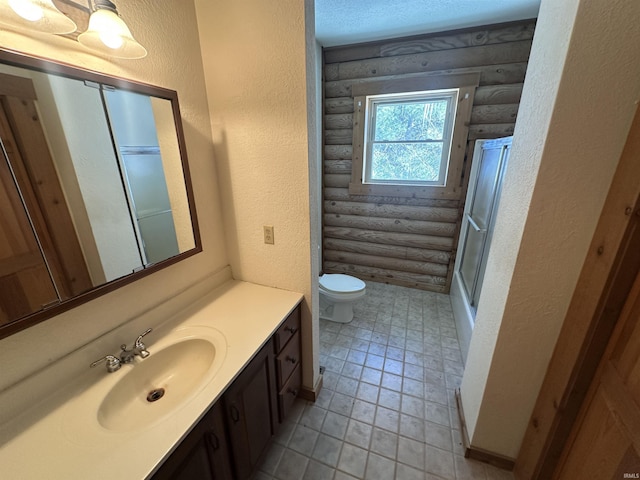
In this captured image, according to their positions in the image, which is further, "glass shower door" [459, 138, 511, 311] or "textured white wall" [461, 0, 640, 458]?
"glass shower door" [459, 138, 511, 311]

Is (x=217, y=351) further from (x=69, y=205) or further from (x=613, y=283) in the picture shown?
(x=613, y=283)

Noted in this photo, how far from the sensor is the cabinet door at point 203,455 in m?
0.75

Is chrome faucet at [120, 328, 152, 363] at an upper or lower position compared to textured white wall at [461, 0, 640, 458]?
lower

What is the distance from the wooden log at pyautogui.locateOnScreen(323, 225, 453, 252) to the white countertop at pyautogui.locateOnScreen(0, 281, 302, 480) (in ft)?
7.52

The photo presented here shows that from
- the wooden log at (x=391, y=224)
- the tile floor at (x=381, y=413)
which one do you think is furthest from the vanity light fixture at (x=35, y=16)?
the wooden log at (x=391, y=224)

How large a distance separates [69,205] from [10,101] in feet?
1.01

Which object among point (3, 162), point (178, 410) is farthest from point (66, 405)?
point (3, 162)

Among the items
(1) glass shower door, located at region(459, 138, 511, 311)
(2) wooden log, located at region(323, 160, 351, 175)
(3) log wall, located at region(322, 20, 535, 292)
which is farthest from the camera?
(2) wooden log, located at region(323, 160, 351, 175)

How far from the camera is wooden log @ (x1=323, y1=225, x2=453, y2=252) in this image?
295 cm

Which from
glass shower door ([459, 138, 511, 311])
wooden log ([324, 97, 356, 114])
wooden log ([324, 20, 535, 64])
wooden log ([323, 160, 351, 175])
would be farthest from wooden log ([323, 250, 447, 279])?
wooden log ([324, 20, 535, 64])

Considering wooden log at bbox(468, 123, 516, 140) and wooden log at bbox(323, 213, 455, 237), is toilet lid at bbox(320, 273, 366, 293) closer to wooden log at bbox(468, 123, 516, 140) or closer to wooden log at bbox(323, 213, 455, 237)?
wooden log at bbox(323, 213, 455, 237)

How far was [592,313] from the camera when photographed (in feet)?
→ 2.93

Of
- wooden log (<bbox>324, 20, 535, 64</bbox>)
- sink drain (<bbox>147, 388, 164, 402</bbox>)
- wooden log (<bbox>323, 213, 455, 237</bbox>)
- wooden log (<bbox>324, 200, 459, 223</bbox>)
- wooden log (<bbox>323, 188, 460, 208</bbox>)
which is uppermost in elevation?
wooden log (<bbox>324, 20, 535, 64</bbox>)

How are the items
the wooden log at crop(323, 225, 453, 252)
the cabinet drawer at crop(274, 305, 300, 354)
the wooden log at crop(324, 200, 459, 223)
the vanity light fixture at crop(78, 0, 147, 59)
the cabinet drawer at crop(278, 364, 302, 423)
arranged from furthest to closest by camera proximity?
1. the wooden log at crop(323, 225, 453, 252)
2. the wooden log at crop(324, 200, 459, 223)
3. the cabinet drawer at crop(278, 364, 302, 423)
4. the cabinet drawer at crop(274, 305, 300, 354)
5. the vanity light fixture at crop(78, 0, 147, 59)
